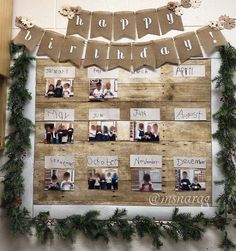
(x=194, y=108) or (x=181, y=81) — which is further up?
(x=181, y=81)

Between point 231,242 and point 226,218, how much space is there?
12cm

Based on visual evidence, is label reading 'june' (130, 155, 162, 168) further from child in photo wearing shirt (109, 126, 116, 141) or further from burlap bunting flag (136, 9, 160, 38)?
burlap bunting flag (136, 9, 160, 38)

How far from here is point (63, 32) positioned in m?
1.75

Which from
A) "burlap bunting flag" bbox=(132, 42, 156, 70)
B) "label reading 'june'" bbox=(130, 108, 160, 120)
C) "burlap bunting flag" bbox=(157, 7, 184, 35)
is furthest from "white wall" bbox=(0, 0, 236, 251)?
"label reading 'june'" bbox=(130, 108, 160, 120)

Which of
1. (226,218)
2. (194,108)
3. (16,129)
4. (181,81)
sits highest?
(181,81)

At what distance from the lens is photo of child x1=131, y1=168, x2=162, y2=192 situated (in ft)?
5.46

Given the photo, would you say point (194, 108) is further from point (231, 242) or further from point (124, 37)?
point (231, 242)

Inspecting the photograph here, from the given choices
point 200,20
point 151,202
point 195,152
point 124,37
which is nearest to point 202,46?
point 200,20

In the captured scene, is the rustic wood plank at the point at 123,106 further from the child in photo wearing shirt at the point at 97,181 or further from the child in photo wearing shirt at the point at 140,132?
the child in photo wearing shirt at the point at 97,181

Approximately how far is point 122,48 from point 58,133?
55 centimetres

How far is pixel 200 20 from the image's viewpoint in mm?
1716

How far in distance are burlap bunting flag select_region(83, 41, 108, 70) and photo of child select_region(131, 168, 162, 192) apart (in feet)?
1.86

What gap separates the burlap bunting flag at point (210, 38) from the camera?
1.67 meters

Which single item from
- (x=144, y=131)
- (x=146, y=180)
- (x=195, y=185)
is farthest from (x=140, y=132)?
(x=195, y=185)
